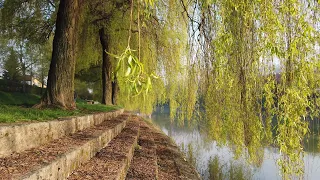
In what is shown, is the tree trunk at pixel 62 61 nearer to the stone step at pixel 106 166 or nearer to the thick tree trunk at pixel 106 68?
the stone step at pixel 106 166

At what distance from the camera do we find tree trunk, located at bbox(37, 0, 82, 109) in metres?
5.45

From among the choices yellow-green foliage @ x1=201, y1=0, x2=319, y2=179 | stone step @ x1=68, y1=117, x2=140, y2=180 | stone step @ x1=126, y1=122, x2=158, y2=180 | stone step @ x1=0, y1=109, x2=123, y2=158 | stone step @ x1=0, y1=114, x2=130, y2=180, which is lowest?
stone step @ x1=126, y1=122, x2=158, y2=180

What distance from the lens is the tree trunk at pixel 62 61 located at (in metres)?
5.45

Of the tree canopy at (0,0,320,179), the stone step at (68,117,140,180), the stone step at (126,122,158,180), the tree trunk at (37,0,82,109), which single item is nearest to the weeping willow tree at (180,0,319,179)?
the tree canopy at (0,0,320,179)

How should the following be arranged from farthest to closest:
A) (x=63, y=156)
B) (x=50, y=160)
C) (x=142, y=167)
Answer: (x=142, y=167) < (x=63, y=156) < (x=50, y=160)

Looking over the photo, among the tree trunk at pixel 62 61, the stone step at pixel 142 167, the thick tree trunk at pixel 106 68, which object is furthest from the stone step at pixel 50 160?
the thick tree trunk at pixel 106 68

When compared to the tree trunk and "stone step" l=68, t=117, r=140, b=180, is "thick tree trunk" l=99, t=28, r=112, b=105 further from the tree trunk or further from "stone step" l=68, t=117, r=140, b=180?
"stone step" l=68, t=117, r=140, b=180

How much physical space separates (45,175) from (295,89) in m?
2.47

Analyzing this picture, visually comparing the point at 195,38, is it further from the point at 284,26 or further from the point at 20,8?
the point at 20,8

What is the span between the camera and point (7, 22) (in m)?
8.95

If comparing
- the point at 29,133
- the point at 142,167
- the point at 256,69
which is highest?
the point at 256,69

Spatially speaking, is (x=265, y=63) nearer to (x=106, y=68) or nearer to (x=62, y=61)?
(x=62, y=61)

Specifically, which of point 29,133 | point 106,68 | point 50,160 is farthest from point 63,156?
point 106,68

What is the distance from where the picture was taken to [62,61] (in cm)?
545
